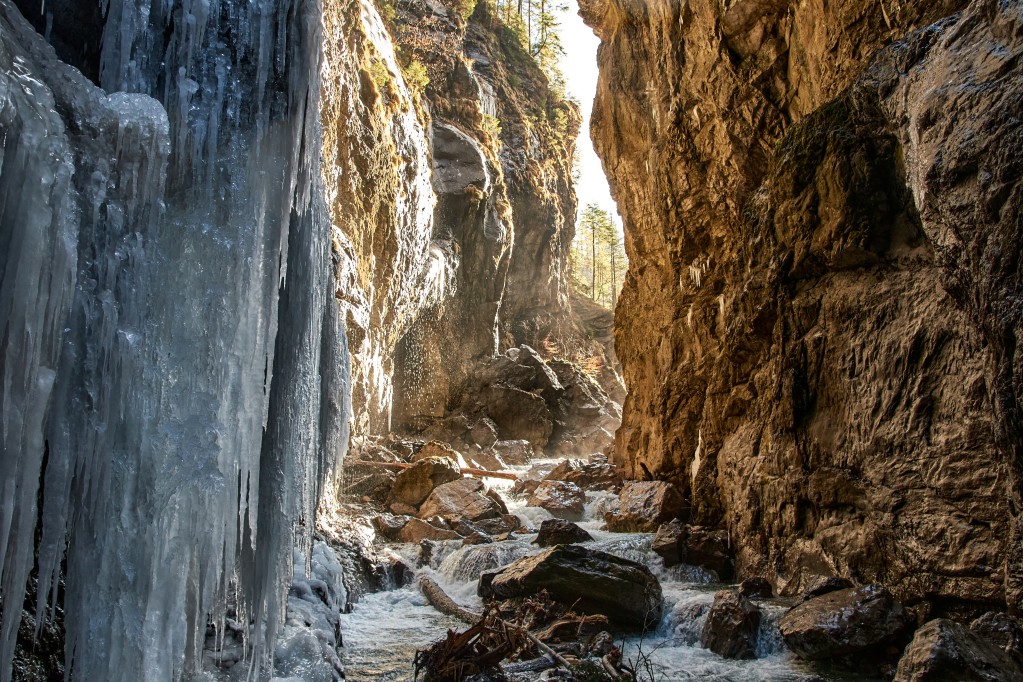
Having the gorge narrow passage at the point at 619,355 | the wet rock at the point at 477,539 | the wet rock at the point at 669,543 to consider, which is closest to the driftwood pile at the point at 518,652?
the gorge narrow passage at the point at 619,355

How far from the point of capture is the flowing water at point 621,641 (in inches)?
251

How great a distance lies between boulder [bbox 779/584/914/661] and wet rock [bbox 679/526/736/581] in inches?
103

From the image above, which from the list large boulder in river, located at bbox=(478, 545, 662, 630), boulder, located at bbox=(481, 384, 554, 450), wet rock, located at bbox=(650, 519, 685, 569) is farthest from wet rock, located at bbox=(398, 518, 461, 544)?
boulder, located at bbox=(481, 384, 554, 450)

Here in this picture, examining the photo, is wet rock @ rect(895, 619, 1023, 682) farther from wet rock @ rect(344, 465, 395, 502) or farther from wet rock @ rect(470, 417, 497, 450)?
wet rock @ rect(470, 417, 497, 450)

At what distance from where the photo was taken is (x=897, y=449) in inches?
260

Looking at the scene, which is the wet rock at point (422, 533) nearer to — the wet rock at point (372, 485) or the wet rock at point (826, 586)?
the wet rock at point (372, 485)

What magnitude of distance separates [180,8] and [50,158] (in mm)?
1384

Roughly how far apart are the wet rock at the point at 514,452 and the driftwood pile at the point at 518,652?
659 inches

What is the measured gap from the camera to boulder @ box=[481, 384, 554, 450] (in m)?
26.2

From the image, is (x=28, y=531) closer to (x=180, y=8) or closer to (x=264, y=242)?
(x=264, y=242)

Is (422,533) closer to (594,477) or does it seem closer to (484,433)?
(594,477)

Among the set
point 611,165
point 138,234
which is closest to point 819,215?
point 138,234

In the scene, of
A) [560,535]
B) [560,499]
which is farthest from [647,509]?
[560,499]

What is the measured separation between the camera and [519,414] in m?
26.3
